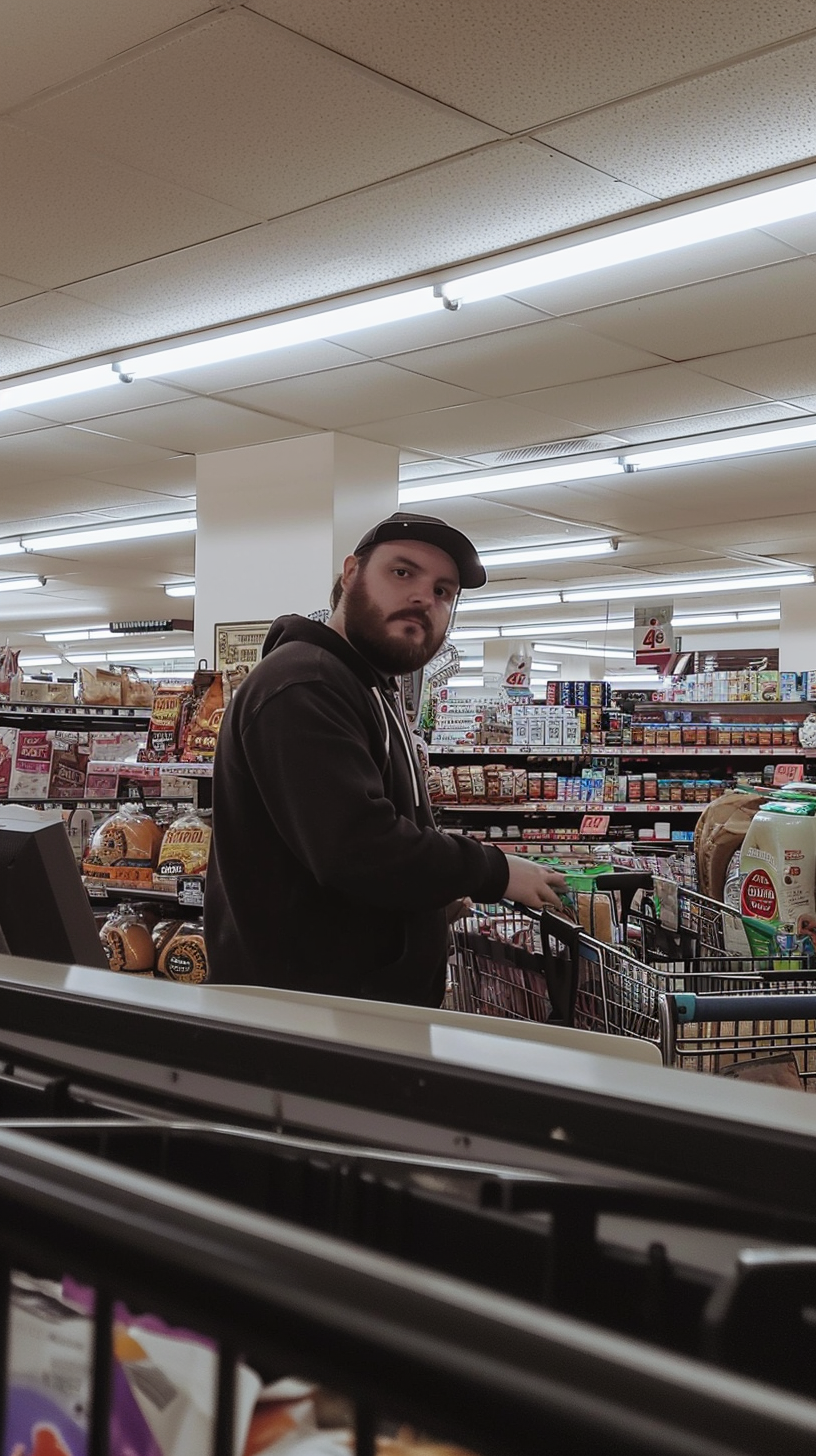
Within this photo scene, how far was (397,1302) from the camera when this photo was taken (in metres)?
0.39

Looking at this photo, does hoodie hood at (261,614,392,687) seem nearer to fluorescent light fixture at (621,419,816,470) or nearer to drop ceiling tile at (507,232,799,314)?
drop ceiling tile at (507,232,799,314)

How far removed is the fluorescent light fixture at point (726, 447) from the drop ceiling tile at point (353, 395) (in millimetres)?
1556

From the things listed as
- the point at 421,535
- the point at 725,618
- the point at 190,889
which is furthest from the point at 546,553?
the point at 421,535

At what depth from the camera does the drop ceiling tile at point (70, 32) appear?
10.9ft

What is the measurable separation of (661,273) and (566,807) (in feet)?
11.7

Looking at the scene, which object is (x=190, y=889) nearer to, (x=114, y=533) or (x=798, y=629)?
(x=114, y=533)

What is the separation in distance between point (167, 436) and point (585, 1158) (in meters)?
7.24

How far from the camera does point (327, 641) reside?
7.63ft

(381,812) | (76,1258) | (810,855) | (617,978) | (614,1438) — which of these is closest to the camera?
(614,1438)

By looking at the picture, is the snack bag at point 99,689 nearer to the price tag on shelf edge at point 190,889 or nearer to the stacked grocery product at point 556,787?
the stacked grocery product at point 556,787

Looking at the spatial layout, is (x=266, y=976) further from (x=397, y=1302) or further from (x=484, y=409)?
(x=484, y=409)

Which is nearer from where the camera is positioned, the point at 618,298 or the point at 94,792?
the point at 618,298

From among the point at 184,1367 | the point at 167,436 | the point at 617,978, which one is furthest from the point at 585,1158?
the point at 167,436

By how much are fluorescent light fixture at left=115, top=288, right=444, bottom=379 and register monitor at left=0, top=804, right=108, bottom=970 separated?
4.16 m
